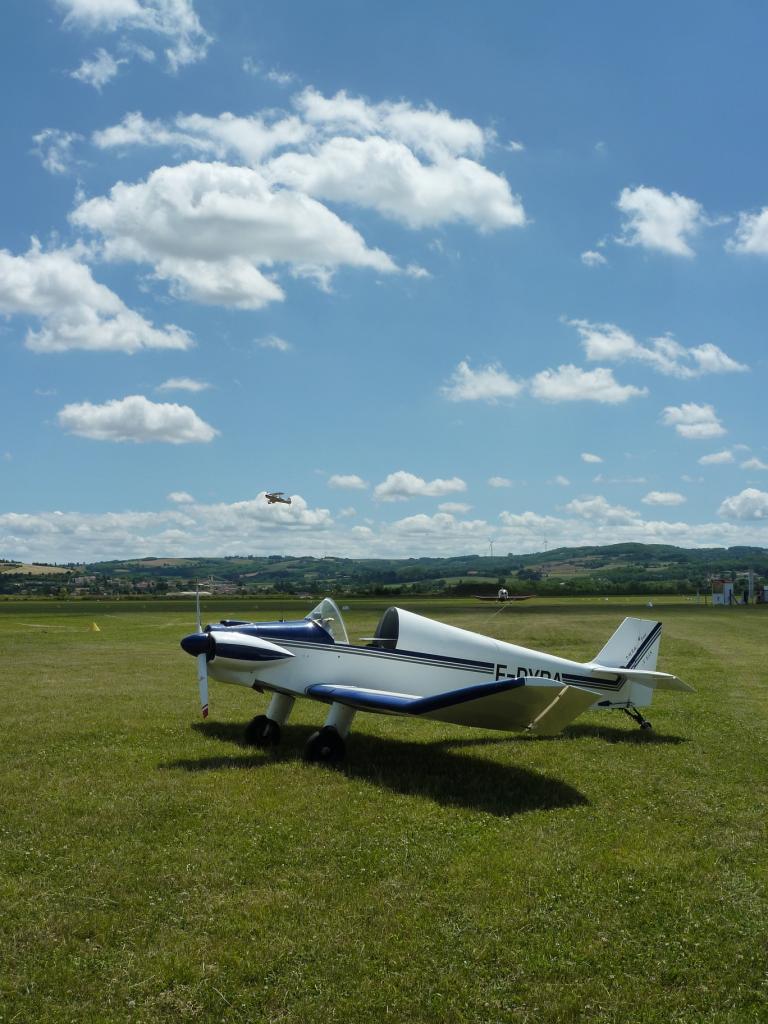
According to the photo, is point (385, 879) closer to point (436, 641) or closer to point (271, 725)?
point (436, 641)

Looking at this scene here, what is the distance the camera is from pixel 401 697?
10273 mm

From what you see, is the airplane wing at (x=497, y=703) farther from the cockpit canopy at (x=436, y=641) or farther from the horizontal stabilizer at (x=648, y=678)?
the horizontal stabilizer at (x=648, y=678)

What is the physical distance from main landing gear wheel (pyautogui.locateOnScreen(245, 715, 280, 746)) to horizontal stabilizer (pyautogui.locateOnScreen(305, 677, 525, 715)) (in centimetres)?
117

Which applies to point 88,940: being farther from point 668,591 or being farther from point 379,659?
point 668,591

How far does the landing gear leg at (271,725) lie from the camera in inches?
456

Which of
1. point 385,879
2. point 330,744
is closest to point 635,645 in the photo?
point 330,744

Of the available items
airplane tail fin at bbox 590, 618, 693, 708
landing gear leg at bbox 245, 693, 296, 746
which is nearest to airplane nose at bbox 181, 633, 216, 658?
landing gear leg at bbox 245, 693, 296, 746

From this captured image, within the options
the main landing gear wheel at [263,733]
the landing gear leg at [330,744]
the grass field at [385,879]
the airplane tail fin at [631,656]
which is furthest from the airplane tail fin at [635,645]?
the main landing gear wheel at [263,733]

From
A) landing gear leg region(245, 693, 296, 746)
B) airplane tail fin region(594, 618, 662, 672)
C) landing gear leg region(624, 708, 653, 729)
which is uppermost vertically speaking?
airplane tail fin region(594, 618, 662, 672)

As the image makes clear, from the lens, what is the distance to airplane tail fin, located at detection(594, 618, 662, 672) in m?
12.3

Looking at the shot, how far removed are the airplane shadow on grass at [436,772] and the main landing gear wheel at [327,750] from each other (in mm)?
196

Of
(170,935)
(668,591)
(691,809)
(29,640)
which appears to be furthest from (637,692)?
(668,591)

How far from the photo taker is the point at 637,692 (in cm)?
1261

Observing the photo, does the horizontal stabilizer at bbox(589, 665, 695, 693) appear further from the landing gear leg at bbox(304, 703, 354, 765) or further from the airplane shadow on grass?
the landing gear leg at bbox(304, 703, 354, 765)
